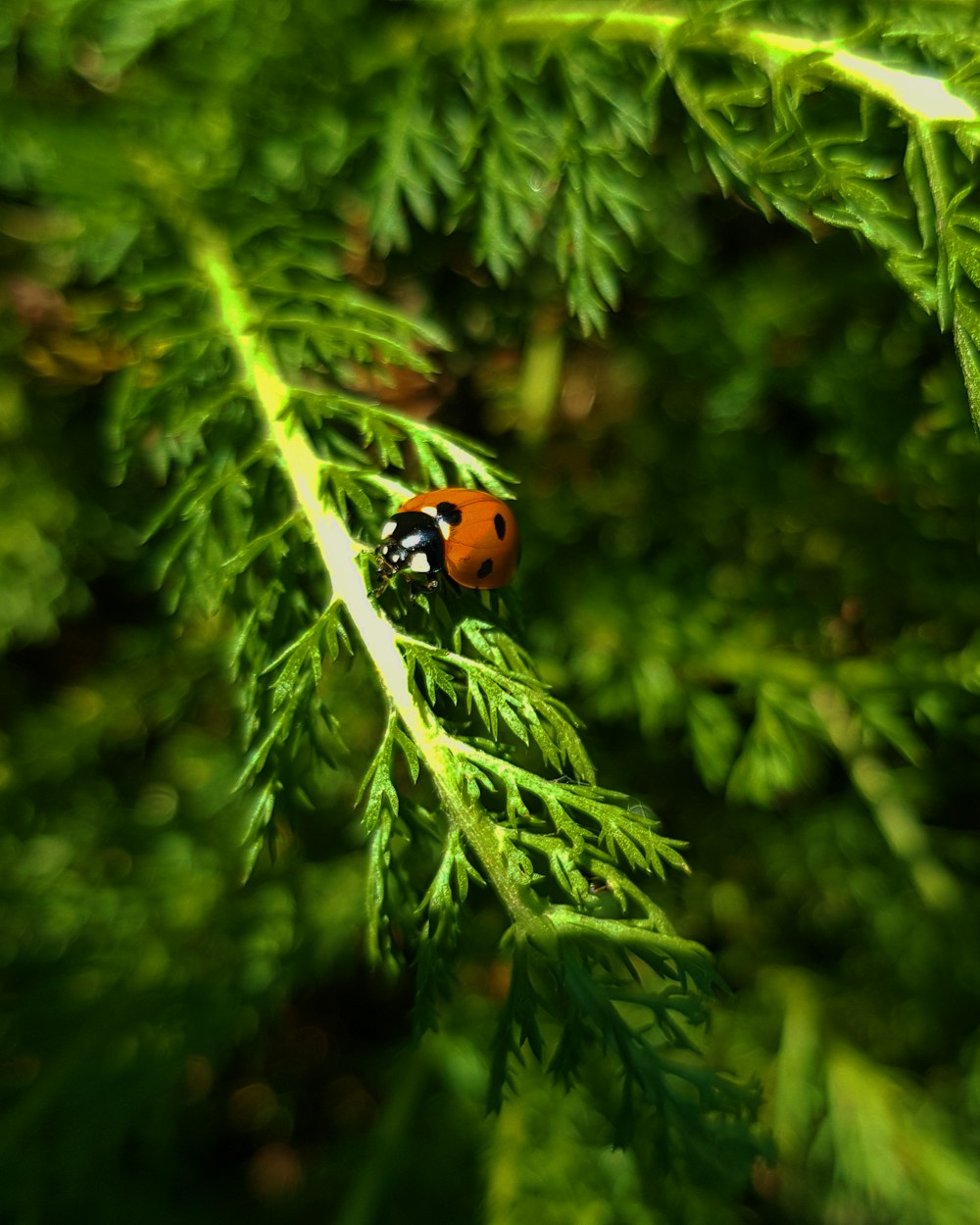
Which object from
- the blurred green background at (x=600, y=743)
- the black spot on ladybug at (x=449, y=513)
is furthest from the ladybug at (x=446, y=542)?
the blurred green background at (x=600, y=743)

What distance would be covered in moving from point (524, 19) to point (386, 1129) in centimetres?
146

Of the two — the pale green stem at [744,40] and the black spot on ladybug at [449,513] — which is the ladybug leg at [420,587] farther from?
the pale green stem at [744,40]

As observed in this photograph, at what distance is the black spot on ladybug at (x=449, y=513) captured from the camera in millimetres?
961

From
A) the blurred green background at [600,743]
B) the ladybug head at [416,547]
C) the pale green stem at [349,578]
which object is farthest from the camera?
the blurred green background at [600,743]

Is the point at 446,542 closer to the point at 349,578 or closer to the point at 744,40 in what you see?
the point at 349,578

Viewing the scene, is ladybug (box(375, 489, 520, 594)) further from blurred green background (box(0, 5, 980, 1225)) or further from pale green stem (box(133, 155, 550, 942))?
blurred green background (box(0, 5, 980, 1225))

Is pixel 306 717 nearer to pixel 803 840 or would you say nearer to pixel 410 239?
pixel 410 239

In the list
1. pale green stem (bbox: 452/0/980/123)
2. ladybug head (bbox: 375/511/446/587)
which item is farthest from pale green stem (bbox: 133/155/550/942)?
pale green stem (bbox: 452/0/980/123)

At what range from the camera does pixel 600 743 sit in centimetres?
168

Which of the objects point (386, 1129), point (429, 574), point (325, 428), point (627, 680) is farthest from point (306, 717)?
point (386, 1129)

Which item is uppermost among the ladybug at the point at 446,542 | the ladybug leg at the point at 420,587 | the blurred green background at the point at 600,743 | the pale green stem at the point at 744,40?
the pale green stem at the point at 744,40

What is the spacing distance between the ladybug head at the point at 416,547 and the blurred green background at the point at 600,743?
0.41m

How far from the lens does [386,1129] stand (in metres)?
1.57

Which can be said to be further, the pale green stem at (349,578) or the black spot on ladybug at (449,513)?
the black spot on ladybug at (449,513)
